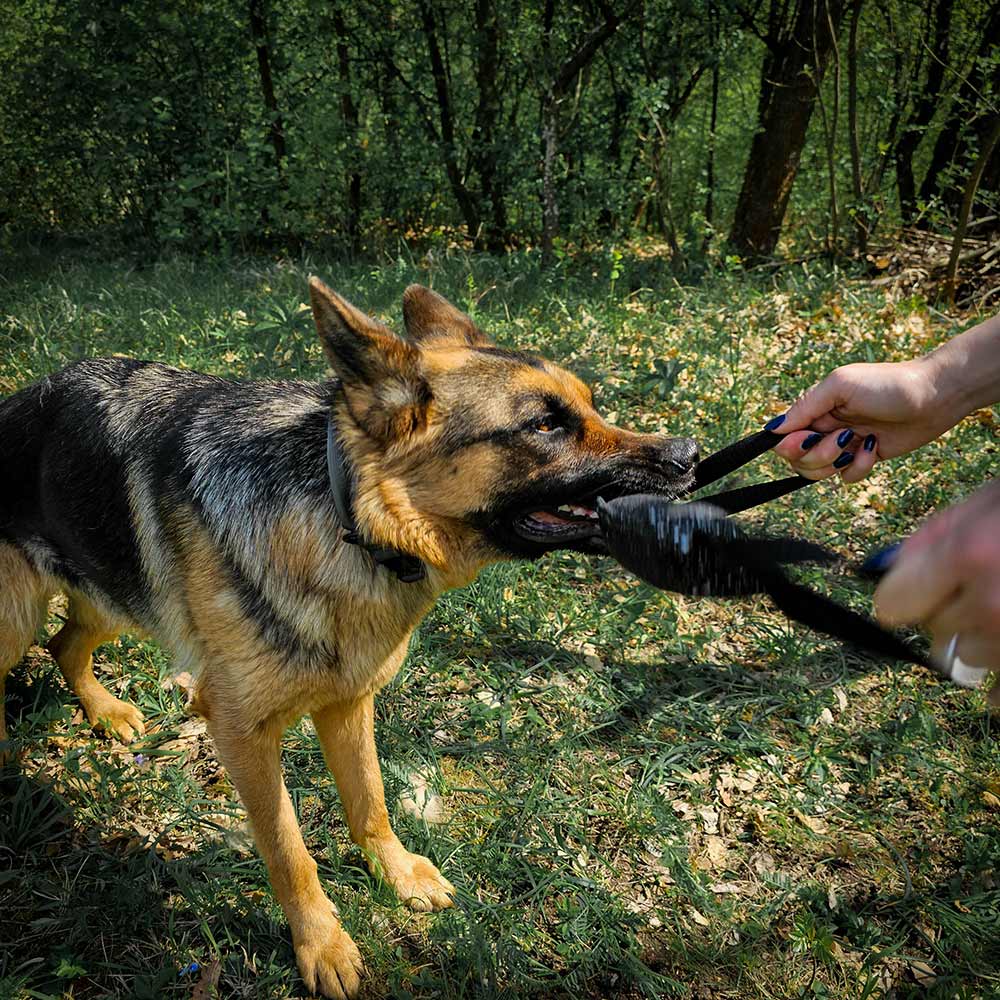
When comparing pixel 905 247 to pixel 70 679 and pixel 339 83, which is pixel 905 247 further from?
pixel 70 679

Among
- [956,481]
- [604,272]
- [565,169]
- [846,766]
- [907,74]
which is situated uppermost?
[907,74]

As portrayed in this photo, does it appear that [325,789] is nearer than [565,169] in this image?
Yes

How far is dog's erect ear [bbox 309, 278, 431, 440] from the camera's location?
84.1 inches

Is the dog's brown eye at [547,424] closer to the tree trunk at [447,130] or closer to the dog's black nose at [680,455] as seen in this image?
the dog's black nose at [680,455]

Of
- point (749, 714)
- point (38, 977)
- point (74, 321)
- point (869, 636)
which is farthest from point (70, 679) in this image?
point (74, 321)

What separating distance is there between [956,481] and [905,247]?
408 cm

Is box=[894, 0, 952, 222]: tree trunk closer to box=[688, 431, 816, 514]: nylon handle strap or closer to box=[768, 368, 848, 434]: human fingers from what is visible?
box=[768, 368, 848, 434]: human fingers

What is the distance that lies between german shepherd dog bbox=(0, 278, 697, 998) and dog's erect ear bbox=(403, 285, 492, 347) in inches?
1.9

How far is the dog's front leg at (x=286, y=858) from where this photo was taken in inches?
91.7

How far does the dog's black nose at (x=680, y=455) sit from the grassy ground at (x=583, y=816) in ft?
4.45

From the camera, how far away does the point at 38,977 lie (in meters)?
2.41

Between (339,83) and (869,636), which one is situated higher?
(339,83)

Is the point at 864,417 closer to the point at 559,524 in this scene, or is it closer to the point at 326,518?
the point at 559,524

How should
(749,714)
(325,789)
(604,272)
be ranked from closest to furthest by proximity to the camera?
(325,789) → (749,714) → (604,272)
